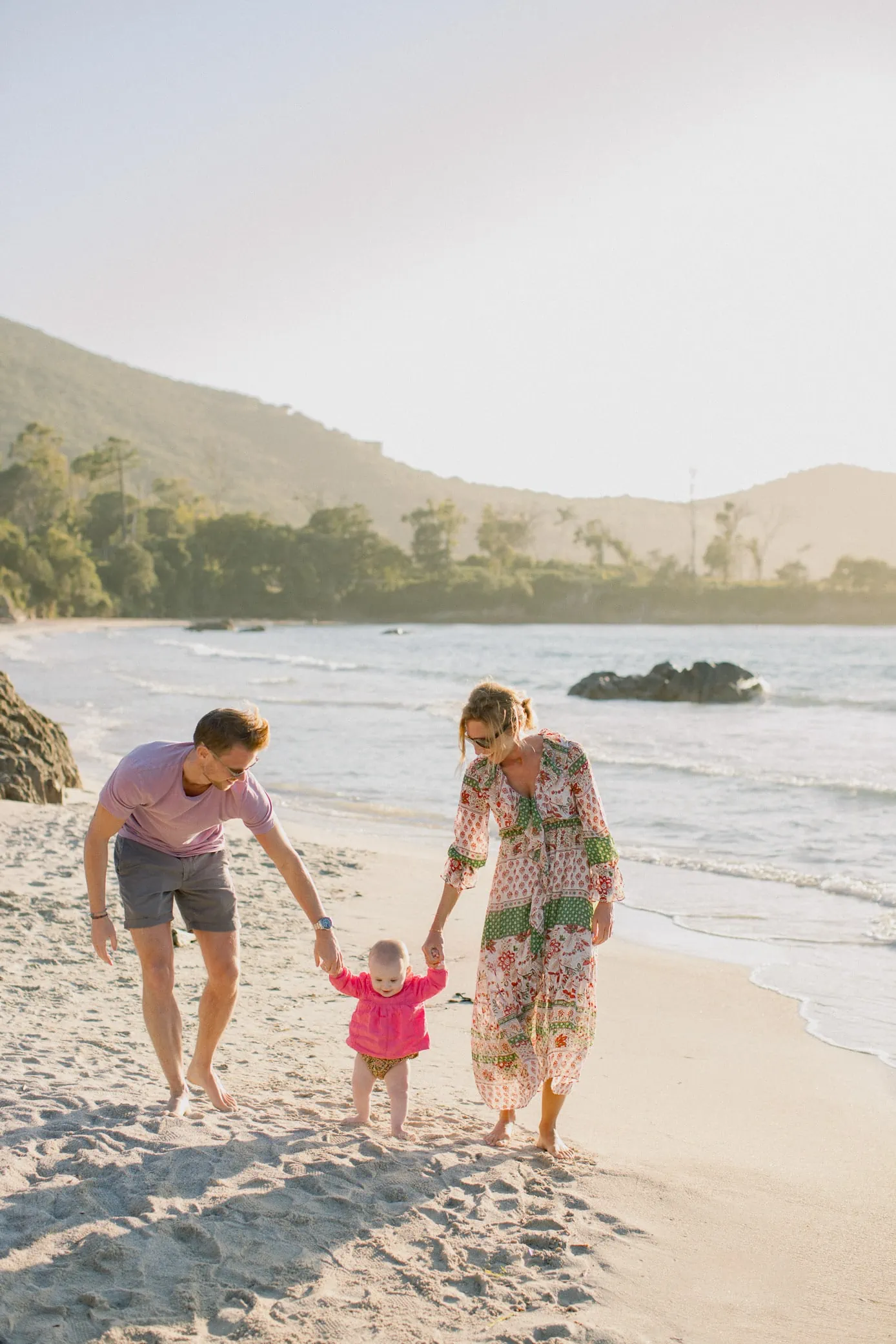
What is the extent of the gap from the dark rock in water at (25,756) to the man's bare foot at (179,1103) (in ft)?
20.7

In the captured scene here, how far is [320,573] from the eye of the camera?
99.9m

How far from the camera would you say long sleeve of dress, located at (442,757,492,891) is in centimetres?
383

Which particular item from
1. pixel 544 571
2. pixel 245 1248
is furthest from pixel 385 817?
pixel 544 571

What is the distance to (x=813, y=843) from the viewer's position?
1020 centimetres

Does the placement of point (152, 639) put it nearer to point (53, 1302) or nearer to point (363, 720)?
point (363, 720)

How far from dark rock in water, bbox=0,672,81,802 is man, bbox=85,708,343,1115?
6.33 metres

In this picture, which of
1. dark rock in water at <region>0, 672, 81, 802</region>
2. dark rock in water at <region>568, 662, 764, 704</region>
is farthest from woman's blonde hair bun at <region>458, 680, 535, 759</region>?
dark rock in water at <region>568, 662, 764, 704</region>

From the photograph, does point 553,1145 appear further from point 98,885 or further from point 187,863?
point 98,885

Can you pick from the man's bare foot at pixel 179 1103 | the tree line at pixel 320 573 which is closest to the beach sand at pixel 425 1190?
the man's bare foot at pixel 179 1103

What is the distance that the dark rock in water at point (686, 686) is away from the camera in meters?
28.7

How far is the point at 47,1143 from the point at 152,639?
53447 mm

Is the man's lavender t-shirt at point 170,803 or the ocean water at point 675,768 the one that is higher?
the man's lavender t-shirt at point 170,803

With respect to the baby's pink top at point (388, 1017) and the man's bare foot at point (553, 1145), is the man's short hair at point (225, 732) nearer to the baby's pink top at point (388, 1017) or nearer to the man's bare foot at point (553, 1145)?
the baby's pink top at point (388, 1017)

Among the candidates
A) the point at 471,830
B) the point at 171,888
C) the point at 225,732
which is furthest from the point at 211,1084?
the point at 225,732
